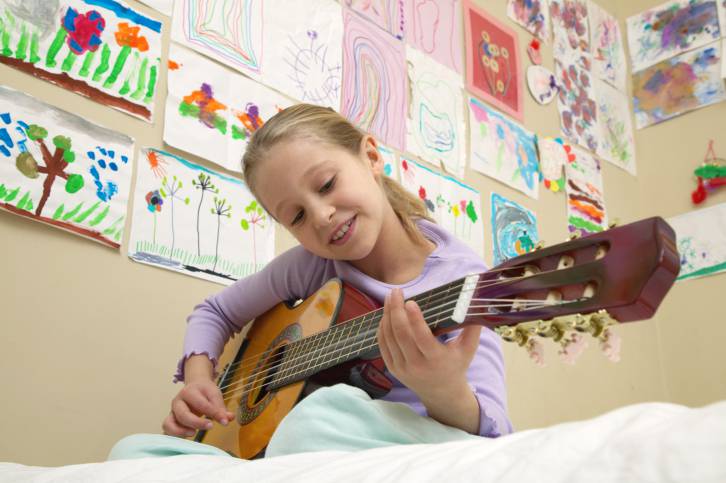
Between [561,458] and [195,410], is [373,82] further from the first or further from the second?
[561,458]

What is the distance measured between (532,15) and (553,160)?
457mm

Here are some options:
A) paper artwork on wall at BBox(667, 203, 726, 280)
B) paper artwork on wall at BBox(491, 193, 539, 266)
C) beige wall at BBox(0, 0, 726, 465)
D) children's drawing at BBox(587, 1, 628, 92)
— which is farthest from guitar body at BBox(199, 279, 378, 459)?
children's drawing at BBox(587, 1, 628, 92)

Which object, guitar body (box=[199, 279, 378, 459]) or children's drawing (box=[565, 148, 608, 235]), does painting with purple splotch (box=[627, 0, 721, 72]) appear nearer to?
children's drawing (box=[565, 148, 608, 235])

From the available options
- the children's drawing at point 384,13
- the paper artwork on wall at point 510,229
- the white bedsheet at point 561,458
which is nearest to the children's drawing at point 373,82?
the children's drawing at point 384,13

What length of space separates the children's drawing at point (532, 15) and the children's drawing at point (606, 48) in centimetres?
21

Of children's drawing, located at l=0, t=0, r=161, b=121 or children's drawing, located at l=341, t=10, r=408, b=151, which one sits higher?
children's drawing, located at l=341, t=10, r=408, b=151

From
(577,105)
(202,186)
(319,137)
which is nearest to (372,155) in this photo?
(319,137)

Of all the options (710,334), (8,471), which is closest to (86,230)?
(8,471)

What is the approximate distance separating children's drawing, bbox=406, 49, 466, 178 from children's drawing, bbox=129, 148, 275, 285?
0.48 meters

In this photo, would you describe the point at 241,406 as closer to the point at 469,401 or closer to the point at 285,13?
the point at 469,401

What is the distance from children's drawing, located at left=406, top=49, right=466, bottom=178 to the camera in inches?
65.7

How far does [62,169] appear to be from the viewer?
3.57 ft

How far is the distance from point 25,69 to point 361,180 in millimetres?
554

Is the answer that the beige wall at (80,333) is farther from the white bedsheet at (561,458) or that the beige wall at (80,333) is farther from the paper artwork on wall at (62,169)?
the white bedsheet at (561,458)
